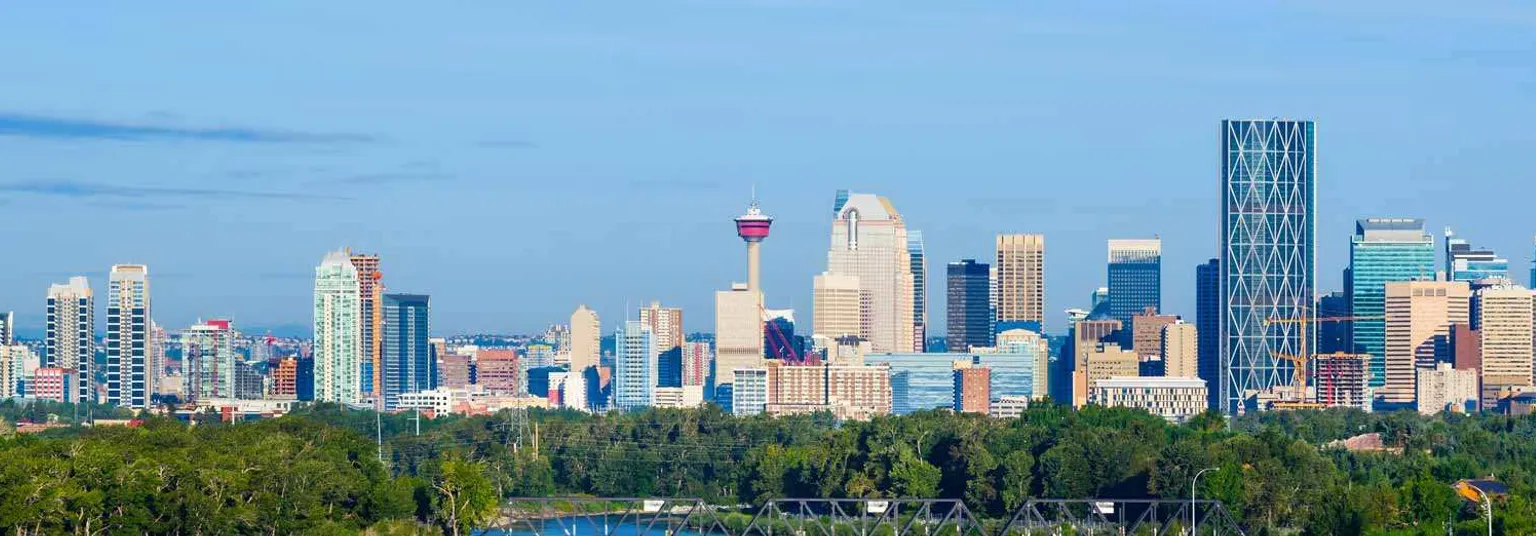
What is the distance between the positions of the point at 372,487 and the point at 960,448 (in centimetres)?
2582

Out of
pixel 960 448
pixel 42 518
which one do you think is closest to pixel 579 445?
pixel 960 448

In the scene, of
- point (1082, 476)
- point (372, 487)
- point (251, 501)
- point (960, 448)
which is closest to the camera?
point (251, 501)

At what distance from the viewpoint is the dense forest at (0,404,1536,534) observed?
224 ft

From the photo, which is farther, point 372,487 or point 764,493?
point 764,493

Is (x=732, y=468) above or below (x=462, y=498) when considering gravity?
below

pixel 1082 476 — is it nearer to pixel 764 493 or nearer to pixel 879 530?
pixel 879 530

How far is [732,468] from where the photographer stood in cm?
11456

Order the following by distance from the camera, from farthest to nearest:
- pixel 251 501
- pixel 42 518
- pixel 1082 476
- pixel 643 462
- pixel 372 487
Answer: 1. pixel 643 462
2. pixel 1082 476
3. pixel 372 487
4. pixel 251 501
5. pixel 42 518

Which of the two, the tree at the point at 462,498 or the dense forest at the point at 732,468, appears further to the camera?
the tree at the point at 462,498

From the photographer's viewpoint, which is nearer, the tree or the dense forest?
the dense forest

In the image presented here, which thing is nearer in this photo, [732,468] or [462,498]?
[462,498]

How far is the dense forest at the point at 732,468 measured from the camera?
68.4 meters

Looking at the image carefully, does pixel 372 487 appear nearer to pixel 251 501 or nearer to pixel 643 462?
pixel 251 501

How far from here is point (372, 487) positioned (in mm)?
80062
